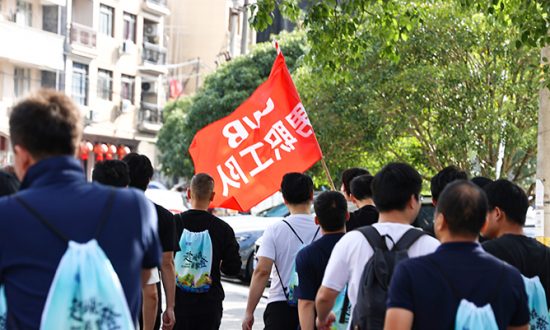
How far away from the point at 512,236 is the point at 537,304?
36 centimetres

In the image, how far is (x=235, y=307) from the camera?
619 inches

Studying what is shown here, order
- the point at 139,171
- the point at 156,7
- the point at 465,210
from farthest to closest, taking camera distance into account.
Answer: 1. the point at 156,7
2. the point at 139,171
3. the point at 465,210

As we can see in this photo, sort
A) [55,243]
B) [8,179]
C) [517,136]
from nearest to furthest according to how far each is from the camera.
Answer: [55,243]
[8,179]
[517,136]

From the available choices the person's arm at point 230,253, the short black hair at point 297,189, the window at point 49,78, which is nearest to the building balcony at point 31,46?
the window at point 49,78

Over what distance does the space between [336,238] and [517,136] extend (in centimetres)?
1490

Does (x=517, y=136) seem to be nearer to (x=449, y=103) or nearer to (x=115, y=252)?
(x=449, y=103)

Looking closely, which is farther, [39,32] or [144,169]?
[39,32]

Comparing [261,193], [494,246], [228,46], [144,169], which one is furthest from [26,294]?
[228,46]

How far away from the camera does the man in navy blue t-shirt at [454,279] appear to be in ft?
14.6

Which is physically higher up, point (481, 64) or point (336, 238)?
point (481, 64)

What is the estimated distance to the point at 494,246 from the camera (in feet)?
18.0

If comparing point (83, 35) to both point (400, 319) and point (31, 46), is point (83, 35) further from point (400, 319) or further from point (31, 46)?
point (400, 319)

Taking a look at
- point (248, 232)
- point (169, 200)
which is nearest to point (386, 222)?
point (248, 232)

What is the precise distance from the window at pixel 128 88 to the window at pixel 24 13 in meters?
8.03
